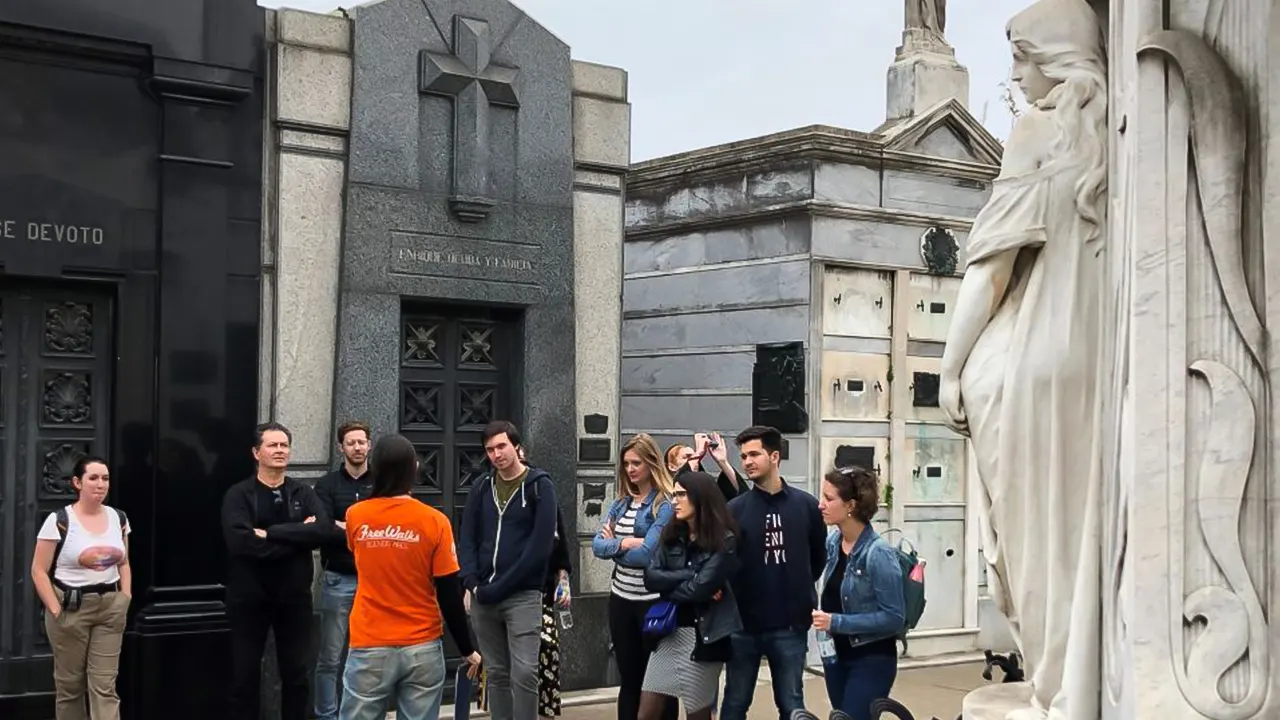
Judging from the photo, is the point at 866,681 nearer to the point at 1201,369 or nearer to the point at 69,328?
the point at 1201,369

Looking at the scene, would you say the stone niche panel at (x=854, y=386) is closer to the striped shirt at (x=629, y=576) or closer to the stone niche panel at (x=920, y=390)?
the stone niche panel at (x=920, y=390)

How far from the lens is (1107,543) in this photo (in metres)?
4.08

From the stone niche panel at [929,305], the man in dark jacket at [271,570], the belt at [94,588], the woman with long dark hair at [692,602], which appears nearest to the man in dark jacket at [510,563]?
the woman with long dark hair at [692,602]

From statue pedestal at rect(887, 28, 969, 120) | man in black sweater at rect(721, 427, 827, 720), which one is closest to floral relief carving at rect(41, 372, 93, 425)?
man in black sweater at rect(721, 427, 827, 720)

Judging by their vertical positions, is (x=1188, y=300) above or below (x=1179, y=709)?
above

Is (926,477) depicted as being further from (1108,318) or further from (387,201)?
(1108,318)

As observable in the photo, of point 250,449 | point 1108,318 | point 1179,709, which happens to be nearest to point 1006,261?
point 1108,318

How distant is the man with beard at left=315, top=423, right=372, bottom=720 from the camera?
882cm

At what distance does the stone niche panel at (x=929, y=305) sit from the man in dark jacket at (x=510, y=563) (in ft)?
18.3

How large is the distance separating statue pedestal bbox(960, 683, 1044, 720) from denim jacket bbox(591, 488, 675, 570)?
3.11 metres

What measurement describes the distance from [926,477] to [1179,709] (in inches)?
361

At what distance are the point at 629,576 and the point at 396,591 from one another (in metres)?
1.73

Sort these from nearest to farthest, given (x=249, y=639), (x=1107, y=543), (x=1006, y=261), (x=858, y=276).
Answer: (x=1107, y=543) → (x=1006, y=261) → (x=249, y=639) → (x=858, y=276)

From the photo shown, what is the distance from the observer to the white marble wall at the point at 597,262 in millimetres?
10930
